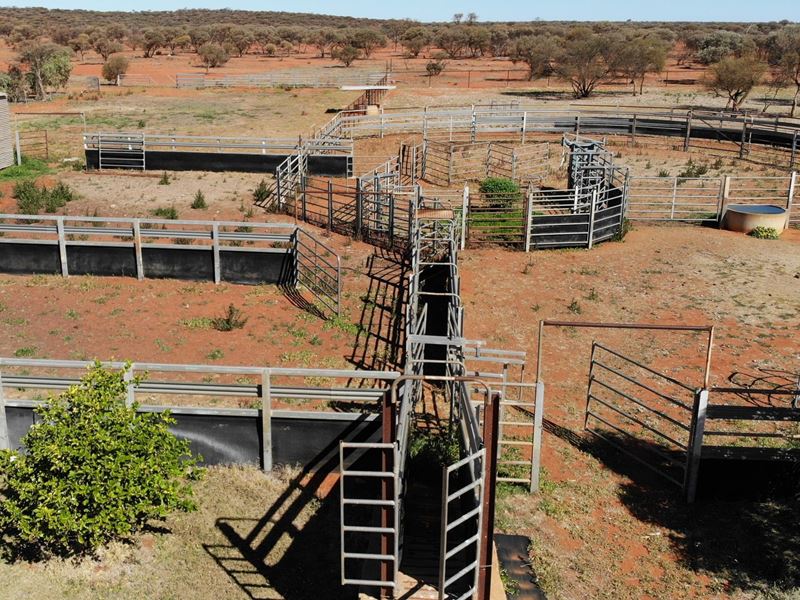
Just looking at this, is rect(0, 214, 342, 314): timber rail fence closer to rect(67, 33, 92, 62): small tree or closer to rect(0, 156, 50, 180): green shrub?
rect(0, 156, 50, 180): green shrub

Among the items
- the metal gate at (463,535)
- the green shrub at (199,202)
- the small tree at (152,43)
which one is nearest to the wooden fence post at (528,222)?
the green shrub at (199,202)

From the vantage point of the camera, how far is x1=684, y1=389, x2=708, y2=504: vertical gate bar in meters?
9.00

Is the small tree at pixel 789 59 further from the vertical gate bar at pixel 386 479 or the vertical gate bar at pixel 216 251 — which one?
the vertical gate bar at pixel 386 479

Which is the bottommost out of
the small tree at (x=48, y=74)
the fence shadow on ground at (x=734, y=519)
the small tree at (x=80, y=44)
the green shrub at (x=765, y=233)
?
the fence shadow on ground at (x=734, y=519)

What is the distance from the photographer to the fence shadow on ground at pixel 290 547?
306 inches

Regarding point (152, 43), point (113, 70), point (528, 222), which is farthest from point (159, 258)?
point (152, 43)

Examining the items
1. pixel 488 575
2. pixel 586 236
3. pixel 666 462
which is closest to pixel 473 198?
pixel 586 236

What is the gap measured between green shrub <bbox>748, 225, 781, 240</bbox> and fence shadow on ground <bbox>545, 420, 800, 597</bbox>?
1321 cm

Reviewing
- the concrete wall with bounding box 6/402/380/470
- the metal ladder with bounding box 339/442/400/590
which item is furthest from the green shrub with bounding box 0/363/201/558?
the metal ladder with bounding box 339/442/400/590

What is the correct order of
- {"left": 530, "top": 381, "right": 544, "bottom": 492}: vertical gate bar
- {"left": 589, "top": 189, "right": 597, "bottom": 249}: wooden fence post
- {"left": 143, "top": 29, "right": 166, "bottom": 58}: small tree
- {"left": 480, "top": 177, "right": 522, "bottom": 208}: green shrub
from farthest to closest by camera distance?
1. {"left": 143, "top": 29, "right": 166, "bottom": 58}: small tree
2. {"left": 480, "top": 177, "right": 522, "bottom": 208}: green shrub
3. {"left": 589, "top": 189, "right": 597, "bottom": 249}: wooden fence post
4. {"left": 530, "top": 381, "right": 544, "bottom": 492}: vertical gate bar

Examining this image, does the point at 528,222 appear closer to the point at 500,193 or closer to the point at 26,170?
the point at 500,193

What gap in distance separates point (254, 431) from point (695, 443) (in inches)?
198

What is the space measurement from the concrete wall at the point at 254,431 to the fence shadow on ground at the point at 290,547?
34 centimetres

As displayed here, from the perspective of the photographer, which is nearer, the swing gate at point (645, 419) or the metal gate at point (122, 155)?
the swing gate at point (645, 419)
